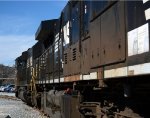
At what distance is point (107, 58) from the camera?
255 inches

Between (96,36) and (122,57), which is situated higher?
(96,36)

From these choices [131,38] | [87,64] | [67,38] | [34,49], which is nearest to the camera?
[131,38]

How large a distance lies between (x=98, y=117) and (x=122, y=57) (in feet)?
9.46

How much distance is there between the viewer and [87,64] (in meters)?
8.18

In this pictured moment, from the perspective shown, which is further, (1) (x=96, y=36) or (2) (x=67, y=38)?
(2) (x=67, y=38)

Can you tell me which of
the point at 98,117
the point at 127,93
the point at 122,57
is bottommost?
the point at 98,117

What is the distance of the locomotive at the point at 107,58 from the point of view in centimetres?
512

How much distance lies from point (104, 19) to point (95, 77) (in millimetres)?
1141

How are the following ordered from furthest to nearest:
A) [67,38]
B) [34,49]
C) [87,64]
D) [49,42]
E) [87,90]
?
1. [34,49]
2. [49,42]
3. [67,38]
4. [87,90]
5. [87,64]

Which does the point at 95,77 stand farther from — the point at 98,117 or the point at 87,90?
Answer: the point at 87,90

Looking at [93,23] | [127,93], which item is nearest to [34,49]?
[93,23]

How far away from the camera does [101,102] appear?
864 centimetres

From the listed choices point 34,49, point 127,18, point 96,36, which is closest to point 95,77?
point 96,36

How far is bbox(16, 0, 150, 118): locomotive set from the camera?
5121 millimetres
